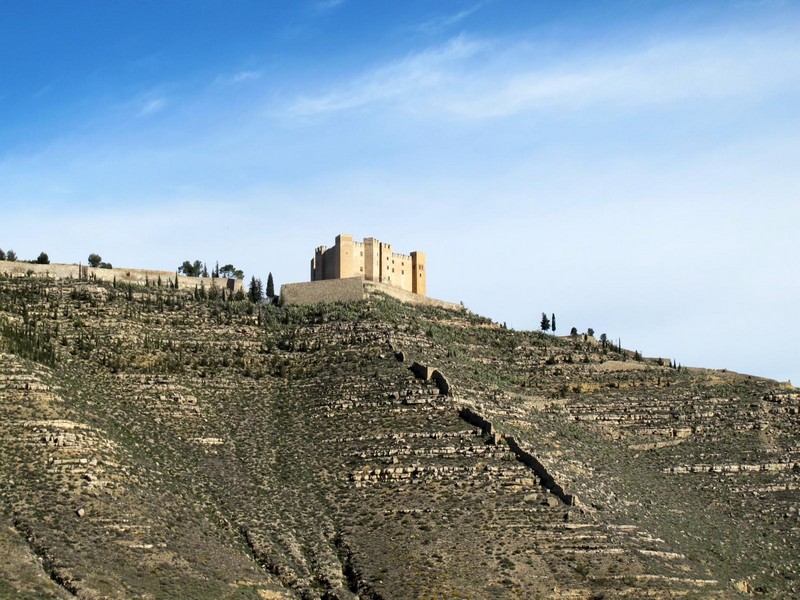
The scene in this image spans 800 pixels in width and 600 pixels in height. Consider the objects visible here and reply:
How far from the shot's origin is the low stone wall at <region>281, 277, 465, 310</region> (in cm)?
8225

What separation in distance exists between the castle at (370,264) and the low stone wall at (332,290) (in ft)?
4.32

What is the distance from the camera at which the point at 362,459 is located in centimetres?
6019

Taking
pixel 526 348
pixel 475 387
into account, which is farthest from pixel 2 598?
pixel 526 348

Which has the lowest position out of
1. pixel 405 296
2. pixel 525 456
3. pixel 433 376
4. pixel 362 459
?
pixel 362 459

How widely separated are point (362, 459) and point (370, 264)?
28.6 metres

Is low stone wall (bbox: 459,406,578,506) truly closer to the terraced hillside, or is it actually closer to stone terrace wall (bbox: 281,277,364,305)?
the terraced hillside

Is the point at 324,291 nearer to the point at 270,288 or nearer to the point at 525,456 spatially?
the point at 270,288

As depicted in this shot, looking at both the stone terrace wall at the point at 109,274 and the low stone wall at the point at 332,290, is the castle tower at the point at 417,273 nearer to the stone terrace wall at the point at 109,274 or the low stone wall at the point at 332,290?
the low stone wall at the point at 332,290

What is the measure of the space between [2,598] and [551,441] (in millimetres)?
30415

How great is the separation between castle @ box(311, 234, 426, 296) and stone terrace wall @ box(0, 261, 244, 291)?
5.82 m

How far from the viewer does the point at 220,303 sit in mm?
79688

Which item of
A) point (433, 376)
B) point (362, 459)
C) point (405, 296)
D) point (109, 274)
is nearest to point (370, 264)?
point (405, 296)

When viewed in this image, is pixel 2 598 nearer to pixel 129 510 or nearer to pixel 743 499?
pixel 129 510

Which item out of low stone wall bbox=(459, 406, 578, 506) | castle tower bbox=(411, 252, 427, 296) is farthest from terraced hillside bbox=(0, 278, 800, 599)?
castle tower bbox=(411, 252, 427, 296)
